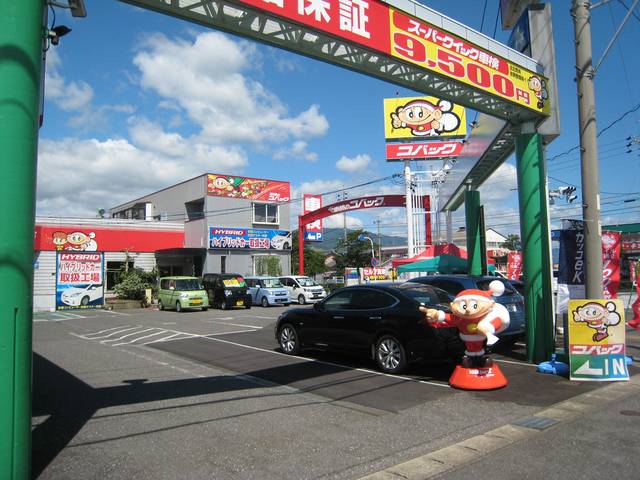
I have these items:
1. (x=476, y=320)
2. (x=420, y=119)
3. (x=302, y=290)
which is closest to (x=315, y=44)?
(x=476, y=320)

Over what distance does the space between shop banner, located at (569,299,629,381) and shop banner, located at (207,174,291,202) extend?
29.9 m

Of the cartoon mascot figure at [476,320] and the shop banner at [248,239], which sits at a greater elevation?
the shop banner at [248,239]

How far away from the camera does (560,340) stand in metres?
12.6

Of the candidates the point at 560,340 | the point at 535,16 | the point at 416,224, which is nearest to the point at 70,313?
the point at 416,224

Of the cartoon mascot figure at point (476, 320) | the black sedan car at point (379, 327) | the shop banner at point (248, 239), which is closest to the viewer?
the cartoon mascot figure at point (476, 320)

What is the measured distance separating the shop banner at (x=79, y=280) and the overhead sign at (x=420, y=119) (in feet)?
62.6

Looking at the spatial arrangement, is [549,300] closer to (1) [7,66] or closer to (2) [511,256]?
(1) [7,66]

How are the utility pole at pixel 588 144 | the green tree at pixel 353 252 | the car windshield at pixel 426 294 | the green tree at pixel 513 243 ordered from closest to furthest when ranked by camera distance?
the utility pole at pixel 588 144, the car windshield at pixel 426 294, the green tree at pixel 353 252, the green tree at pixel 513 243

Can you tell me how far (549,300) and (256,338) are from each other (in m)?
7.36

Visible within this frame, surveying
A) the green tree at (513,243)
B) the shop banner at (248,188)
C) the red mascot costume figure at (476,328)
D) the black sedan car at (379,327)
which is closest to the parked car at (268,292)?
the shop banner at (248,188)

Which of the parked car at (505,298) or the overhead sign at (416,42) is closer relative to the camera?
the overhead sign at (416,42)

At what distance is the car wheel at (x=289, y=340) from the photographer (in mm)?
10425

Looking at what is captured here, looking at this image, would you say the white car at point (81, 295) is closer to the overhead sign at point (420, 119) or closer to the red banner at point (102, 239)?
the red banner at point (102, 239)

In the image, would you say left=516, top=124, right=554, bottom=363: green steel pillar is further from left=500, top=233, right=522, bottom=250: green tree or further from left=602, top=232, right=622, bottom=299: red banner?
left=500, top=233, right=522, bottom=250: green tree
